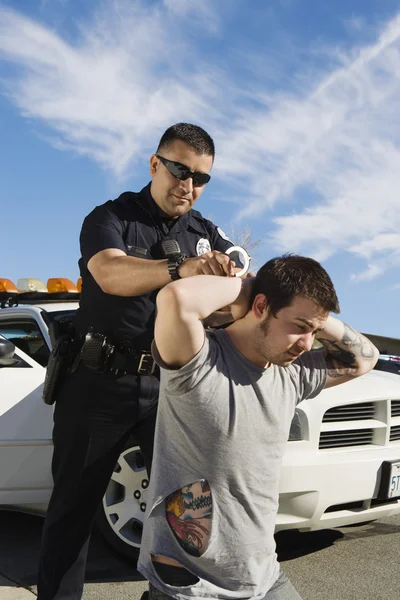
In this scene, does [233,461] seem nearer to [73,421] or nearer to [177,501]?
[177,501]

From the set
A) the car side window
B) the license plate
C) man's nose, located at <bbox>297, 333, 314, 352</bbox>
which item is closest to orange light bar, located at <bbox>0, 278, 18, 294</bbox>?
the car side window

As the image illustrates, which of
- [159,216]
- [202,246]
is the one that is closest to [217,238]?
[202,246]

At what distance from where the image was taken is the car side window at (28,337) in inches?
200

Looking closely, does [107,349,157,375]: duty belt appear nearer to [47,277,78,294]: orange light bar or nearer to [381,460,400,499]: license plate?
[381,460,400,499]: license plate

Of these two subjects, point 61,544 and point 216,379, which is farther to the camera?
point 61,544

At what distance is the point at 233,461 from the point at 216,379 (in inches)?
8.2

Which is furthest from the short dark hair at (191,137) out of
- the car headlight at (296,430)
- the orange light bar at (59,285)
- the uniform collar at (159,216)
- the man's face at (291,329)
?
the orange light bar at (59,285)

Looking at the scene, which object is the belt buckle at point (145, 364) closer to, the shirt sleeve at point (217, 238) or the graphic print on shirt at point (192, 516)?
the shirt sleeve at point (217, 238)

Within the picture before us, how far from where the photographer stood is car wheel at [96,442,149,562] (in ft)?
14.0

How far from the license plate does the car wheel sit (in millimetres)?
1317

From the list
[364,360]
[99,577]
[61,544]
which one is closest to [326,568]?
[99,577]

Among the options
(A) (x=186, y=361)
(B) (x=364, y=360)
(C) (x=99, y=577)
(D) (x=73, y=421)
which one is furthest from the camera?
(C) (x=99, y=577)

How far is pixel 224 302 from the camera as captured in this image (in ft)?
6.75

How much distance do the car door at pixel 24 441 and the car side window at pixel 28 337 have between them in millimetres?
416
